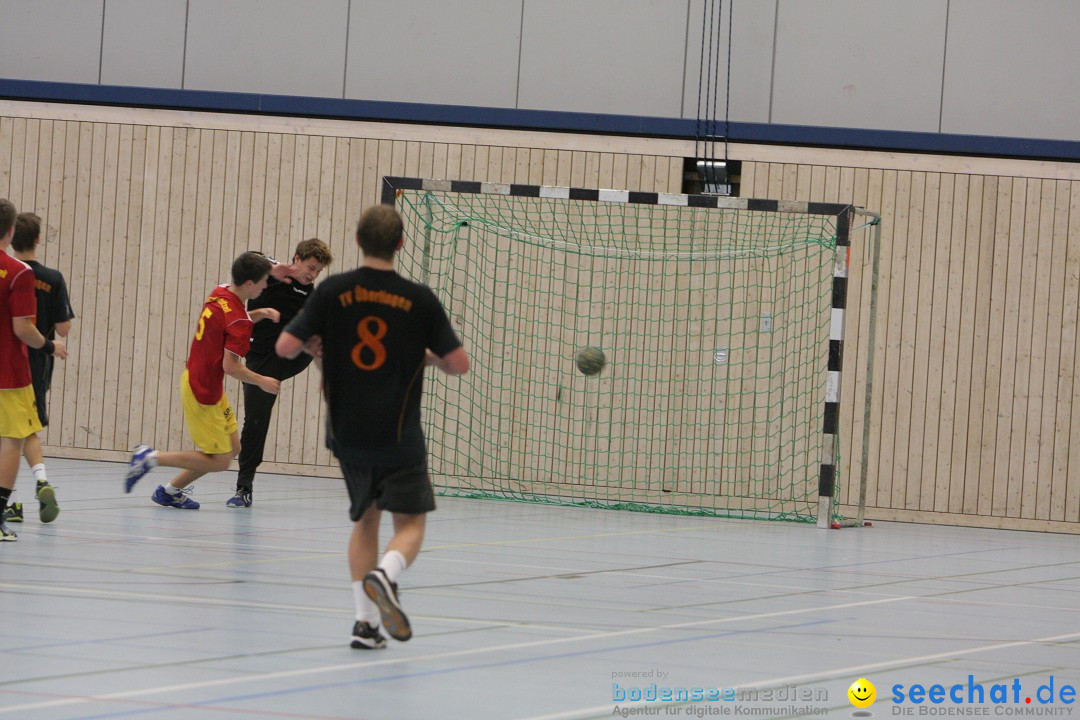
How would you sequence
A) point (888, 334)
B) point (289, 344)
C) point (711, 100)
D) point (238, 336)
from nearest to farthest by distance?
point (289, 344) → point (238, 336) → point (888, 334) → point (711, 100)

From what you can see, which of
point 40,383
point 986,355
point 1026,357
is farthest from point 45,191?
point 1026,357

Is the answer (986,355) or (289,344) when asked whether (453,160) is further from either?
(289,344)

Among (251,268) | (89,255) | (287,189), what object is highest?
(287,189)

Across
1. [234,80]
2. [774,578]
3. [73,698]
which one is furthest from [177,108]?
[73,698]

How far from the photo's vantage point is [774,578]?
8.12 m

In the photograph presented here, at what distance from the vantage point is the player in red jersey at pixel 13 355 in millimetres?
7758

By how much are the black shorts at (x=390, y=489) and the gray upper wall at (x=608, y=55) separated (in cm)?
996

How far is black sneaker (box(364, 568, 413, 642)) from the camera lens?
4.80 meters

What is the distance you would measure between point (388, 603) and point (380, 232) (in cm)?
137

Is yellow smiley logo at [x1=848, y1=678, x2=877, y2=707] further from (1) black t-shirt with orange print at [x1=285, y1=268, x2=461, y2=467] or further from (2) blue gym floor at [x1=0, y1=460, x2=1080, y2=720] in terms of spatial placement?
(1) black t-shirt with orange print at [x1=285, y1=268, x2=461, y2=467]

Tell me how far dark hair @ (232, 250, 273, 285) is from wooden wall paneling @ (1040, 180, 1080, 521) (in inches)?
325

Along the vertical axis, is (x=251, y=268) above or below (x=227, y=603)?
above

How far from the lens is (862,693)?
4.48m

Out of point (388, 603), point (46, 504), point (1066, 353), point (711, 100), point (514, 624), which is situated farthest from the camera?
point (711, 100)
